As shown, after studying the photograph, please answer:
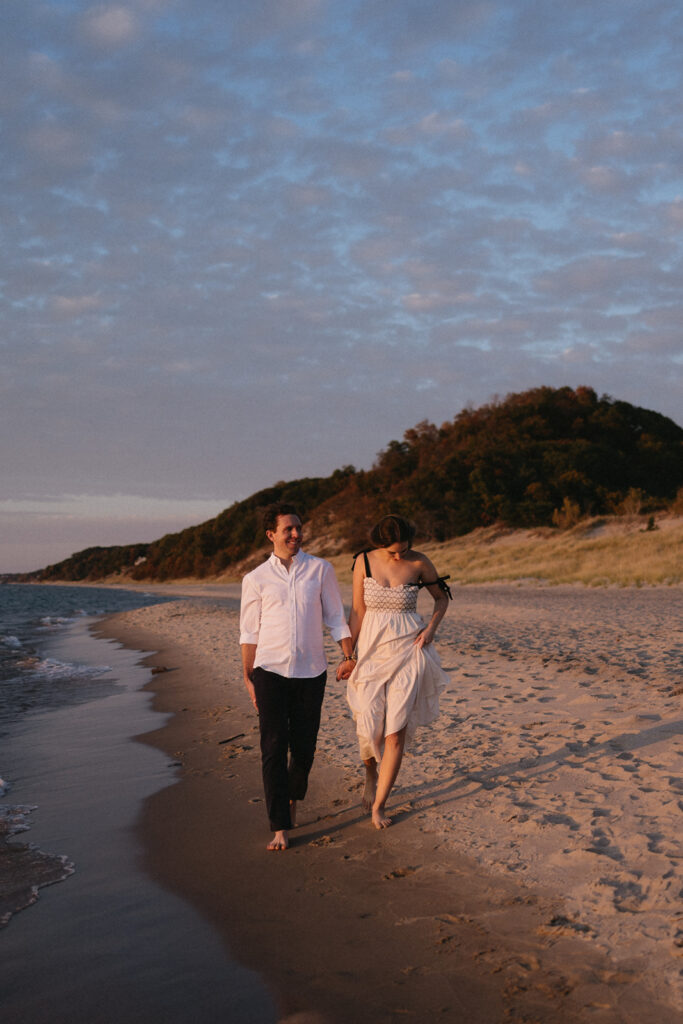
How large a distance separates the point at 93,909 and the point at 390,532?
259cm

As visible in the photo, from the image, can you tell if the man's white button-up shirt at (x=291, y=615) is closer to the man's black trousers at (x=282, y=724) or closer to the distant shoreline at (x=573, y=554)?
the man's black trousers at (x=282, y=724)

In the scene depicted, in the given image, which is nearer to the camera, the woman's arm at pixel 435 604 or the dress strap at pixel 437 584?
the woman's arm at pixel 435 604

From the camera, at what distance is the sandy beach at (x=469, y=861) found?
3.02 meters

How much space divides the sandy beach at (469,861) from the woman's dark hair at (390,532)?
176 centimetres

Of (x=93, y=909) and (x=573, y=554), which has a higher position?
(x=573, y=554)

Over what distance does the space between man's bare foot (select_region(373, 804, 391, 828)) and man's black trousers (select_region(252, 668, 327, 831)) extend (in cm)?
53

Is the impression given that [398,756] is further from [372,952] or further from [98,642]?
[98,642]

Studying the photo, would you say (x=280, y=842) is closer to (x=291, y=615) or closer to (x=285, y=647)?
(x=285, y=647)

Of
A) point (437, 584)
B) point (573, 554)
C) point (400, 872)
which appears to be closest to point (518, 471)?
point (573, 554)

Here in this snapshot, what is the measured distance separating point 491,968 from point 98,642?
776 inches

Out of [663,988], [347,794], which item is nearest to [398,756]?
[347,794]

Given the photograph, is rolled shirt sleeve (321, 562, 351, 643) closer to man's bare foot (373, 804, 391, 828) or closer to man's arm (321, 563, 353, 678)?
man's arm (321, 563, 353, 678)

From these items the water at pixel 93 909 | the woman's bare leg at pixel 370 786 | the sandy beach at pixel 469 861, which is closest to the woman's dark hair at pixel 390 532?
the woman's bare leg at pixel 370 786

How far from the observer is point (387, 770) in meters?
4.77
